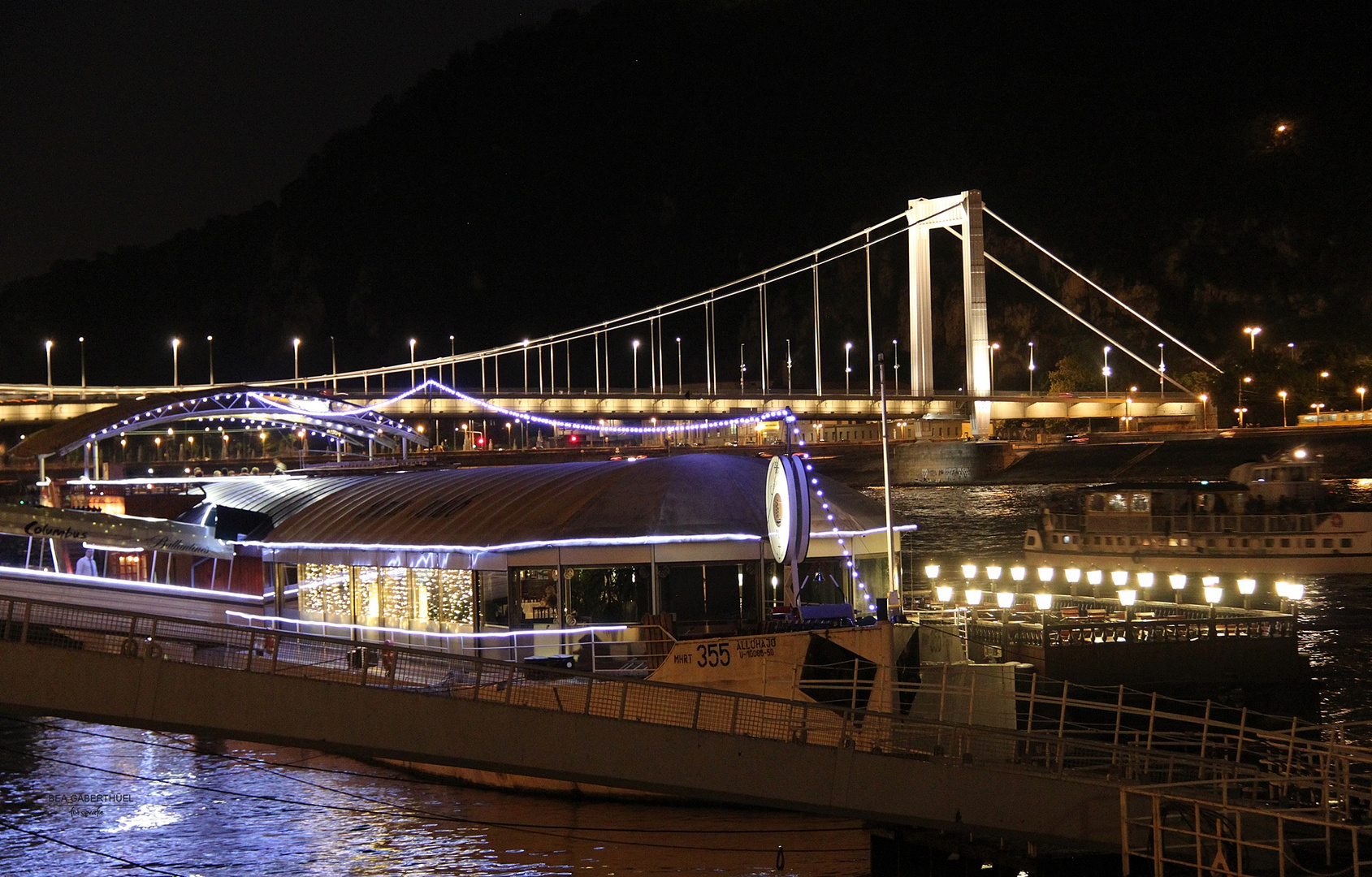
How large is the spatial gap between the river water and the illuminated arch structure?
31.2ft

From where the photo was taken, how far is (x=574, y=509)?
→ 83.0ft

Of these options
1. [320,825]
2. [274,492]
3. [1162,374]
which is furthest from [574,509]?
[1162,374]

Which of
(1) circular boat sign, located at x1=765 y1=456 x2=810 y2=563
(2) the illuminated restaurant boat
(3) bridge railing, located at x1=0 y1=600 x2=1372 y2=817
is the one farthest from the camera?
(2) the illuminated restaurant boat

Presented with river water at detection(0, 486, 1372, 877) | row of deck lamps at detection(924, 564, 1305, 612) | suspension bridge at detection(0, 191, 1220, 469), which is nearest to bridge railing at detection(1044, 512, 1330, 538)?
row of deck lamps at detection(924, 564, 1305, 612)

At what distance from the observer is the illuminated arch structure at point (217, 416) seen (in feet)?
119

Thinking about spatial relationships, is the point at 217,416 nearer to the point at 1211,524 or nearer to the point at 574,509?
the point at 574,509

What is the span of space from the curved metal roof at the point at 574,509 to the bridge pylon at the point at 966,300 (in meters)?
70.1

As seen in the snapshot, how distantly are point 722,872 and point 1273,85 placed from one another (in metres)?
185

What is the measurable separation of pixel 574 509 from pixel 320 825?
6.90 meters

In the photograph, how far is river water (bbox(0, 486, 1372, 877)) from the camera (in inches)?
773

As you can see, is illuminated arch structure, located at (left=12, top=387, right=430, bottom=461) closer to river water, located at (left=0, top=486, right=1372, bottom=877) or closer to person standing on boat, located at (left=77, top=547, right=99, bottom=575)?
person standing on boat, located at (left=77, top=547, right=99, bottom=575)

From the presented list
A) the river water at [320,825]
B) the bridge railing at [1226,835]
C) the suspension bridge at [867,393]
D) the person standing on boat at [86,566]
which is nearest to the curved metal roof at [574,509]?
the person standing on boat at [86,566]

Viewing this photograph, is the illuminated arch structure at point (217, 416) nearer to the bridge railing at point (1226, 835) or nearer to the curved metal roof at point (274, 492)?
the curved metal roof at point (274, 492)

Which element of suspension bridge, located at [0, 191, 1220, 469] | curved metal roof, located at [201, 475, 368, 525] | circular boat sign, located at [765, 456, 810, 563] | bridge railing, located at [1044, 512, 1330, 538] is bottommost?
bridge railing, located at [1044, 512, 1330, 538]
